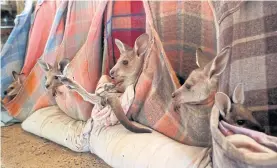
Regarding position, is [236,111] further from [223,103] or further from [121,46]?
[121,46]

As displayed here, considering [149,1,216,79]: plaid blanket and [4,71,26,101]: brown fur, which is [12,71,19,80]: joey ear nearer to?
[4,71,26,101]: brown fur

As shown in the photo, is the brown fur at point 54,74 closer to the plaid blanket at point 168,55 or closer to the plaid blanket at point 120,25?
the plaid blanket at point 120,25

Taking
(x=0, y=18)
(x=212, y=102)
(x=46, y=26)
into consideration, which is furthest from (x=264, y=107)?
(x=0, y=18)

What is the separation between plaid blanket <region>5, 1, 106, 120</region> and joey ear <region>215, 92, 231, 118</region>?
0.40 meters

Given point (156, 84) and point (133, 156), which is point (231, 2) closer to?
point (156, 84)

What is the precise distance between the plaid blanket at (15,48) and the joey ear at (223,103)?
0.78 meters

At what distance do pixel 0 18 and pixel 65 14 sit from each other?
406mm

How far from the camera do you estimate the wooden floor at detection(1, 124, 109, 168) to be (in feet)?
2.37

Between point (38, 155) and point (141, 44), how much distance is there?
15.4 inches

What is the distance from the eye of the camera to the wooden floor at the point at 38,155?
0.72m

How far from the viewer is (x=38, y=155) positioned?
30.7 inches

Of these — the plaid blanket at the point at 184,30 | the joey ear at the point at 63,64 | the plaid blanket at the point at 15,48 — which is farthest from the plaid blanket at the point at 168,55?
the plaid blanket at the point at 15,48

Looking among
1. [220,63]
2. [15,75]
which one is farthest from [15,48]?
[220,63]

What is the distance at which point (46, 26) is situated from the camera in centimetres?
98
